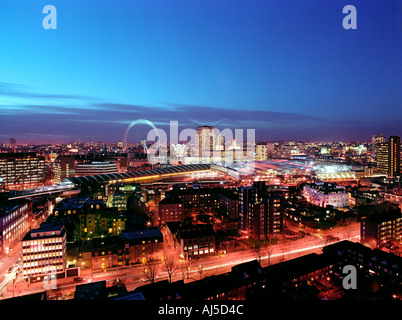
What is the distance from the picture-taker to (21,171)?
55.6ft

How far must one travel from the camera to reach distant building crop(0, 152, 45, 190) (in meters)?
16.4

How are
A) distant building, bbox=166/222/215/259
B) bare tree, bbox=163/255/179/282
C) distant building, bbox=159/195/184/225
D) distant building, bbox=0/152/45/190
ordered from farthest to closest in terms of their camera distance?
distant building, bbox=0/152/45/190 < distant building, bbox=159/195/184/225 < distant building, bbox=166/222/215/259 < bare tree, bbox=163/255/179/282

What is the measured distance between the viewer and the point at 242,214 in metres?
8.49

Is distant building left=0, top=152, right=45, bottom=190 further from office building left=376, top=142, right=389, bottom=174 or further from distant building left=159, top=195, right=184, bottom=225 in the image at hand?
office building left=376, top=142, right=389, bottom=174

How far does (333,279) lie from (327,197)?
647 centimetres

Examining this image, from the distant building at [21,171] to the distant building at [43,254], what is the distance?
12.2 meters

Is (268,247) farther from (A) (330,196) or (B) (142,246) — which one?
(A) (330,196)

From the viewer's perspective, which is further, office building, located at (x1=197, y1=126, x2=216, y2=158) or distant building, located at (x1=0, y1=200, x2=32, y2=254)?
office building, located at (x1=197, y1=126, x2=216, y2=158)

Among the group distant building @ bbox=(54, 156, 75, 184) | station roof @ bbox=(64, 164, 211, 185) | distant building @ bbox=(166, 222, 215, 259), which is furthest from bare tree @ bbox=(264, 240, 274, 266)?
distant building @ bbox=(54, 156, 75, 184)

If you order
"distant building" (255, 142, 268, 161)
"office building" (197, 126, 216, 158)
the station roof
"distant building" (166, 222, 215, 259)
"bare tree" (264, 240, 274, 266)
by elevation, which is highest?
"office building" (197, 126, 216, 158)

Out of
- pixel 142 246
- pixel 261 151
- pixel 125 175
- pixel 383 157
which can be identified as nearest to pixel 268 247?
pixel 142 246

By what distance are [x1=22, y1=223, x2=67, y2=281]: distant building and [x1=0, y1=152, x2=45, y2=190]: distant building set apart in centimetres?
1221

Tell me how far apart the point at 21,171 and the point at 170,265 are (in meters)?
15.2

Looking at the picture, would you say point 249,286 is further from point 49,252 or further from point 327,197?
point 327,197
